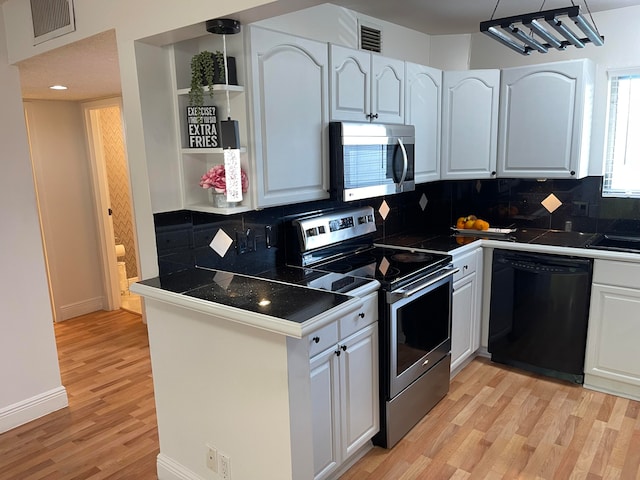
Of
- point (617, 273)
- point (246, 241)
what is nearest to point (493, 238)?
point (617, 273)

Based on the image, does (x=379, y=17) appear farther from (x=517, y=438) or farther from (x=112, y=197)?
(x=112, y=197)

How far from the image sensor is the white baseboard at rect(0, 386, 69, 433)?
111 inches

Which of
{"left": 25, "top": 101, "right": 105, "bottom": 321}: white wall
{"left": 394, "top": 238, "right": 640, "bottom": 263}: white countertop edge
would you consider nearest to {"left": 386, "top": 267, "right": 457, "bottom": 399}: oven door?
{"left": 394, "top": 238, "right": 640, "bottom": 263}: white countertop edge

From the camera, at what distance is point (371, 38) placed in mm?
→ 2898

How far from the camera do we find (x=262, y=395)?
6.01 ft

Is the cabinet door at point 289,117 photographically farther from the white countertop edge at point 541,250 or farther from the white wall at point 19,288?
the white wall at point 19,288

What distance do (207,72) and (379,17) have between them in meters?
1.37

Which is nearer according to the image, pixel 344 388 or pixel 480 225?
pixel 344 388

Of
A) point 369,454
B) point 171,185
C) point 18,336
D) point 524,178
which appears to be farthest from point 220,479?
point 524,178

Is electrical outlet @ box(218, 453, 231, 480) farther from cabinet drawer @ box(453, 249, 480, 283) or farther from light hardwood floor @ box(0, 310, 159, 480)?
cabinet drawer @ box(453, 249, 480, 283)

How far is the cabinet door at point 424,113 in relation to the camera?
3.06m

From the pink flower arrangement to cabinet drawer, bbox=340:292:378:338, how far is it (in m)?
0.74

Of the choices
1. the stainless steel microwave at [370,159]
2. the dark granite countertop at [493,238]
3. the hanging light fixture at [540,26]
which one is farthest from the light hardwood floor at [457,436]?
the hanging light fixture at [540,26]

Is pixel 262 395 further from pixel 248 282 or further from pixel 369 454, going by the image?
pixel 369 454
